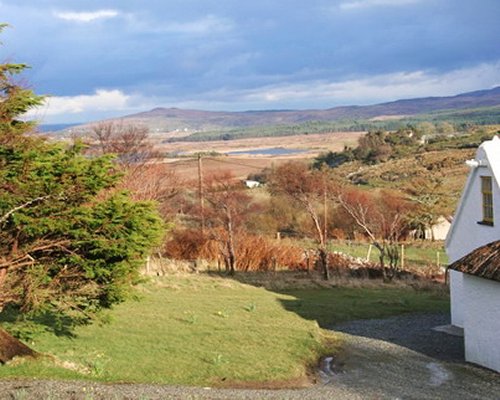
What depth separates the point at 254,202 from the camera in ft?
179

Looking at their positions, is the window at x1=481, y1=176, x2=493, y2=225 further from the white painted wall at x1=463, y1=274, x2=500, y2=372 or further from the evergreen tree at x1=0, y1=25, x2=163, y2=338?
the evergreen tree at x1=0, y1=25, x2=163, y2=338

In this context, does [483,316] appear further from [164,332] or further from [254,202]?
[254,202]

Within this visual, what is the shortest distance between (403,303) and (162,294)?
369 inches

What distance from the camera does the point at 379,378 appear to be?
53.1ft

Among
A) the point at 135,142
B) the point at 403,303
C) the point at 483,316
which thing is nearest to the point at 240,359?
the point at 483,316

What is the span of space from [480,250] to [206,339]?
751cm

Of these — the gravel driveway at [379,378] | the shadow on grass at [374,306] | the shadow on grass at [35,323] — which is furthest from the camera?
the shadow on grass at [374,306]

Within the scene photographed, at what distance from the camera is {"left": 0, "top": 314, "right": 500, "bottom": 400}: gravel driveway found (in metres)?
12.2

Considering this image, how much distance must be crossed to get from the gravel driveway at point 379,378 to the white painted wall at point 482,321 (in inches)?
13.9

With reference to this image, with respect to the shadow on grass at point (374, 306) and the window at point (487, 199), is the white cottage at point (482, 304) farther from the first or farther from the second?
the window at point (487, 199)

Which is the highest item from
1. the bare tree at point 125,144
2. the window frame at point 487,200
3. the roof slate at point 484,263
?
the bare tree at point 125,144

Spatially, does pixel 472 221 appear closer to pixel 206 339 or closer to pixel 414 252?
pixel 206 339

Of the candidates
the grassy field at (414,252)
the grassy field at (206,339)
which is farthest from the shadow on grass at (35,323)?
the grassy field at (414,252)

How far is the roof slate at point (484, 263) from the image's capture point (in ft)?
55.3
